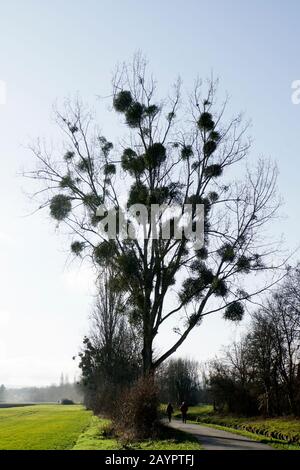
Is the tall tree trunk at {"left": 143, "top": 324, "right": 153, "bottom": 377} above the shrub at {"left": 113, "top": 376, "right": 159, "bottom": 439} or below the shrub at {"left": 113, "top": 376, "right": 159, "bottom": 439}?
above

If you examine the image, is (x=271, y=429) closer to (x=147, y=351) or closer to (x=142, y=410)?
(x=147, y=351)

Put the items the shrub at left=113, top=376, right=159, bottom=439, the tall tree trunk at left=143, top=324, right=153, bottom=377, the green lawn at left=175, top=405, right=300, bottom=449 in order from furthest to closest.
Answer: the green lawn at left=175, top=405, right=300, bottom=449 → the tall tree trunk at left=143, top=324, right=153, bottom=377 → the shrub at left=113, top=376, right=159, bottom=439

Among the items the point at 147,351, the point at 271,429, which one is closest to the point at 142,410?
the point at 147,351

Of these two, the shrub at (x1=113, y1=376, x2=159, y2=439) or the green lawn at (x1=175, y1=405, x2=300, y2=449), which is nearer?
the shrub at (x1=113, y1=376, x2=159, y2=439)

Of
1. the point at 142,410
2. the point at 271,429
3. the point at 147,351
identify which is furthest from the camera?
the point at 271,429

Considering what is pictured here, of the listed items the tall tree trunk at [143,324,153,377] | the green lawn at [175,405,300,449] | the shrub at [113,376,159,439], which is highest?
the tall tree trunk at [143,324,153,377]

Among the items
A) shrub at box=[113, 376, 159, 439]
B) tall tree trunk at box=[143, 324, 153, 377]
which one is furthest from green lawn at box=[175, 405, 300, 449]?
tall tree trunk at box=[143, 324, 153, 377]

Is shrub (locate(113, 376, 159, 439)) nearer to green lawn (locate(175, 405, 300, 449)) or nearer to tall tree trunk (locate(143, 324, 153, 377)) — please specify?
tall tree trunk (locate(143, 324, 153, 377))

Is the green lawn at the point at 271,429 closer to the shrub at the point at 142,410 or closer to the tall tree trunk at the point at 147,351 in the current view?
the shrub at the point at 142,410

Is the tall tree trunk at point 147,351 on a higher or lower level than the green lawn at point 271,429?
higher

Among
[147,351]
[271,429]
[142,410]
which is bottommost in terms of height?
[271,429]

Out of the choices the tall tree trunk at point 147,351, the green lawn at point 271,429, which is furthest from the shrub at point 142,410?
the green lawn at point 271,429
